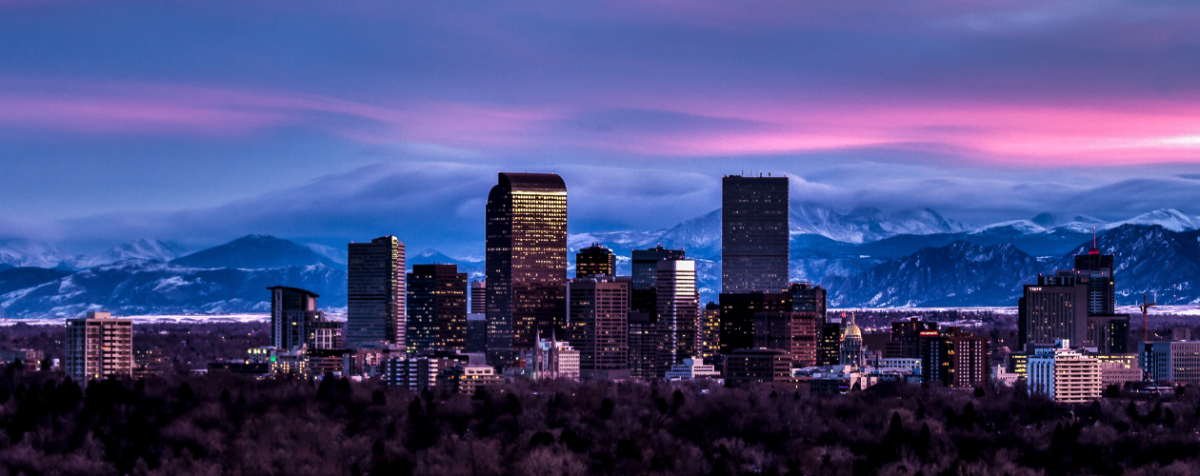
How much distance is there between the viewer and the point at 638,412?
180125mm

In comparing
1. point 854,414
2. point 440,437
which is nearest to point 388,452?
point 440,437

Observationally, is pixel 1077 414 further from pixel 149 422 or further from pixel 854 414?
pixel 149 422

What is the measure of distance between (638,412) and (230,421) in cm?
4190

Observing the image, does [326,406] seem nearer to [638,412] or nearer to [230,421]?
[230,421]

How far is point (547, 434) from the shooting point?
506 ft

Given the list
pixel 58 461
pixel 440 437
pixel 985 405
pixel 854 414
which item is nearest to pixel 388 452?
pixel 440 437

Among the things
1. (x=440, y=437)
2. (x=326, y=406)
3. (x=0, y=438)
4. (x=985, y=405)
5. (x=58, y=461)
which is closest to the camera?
(x=58, y=461)

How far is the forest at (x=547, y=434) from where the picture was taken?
13700 cm

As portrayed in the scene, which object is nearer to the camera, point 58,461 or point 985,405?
point 58,461

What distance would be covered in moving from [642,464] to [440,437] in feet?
75.4

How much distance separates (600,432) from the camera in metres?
162

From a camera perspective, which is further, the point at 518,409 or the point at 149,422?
the point at 518,409

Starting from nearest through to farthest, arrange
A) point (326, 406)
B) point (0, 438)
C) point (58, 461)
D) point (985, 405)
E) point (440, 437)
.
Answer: point (58, 461)
point (0, 438)
point (440, 437)
point (326, 406)
point (985, 405)

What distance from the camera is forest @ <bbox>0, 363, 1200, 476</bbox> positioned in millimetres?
137000
